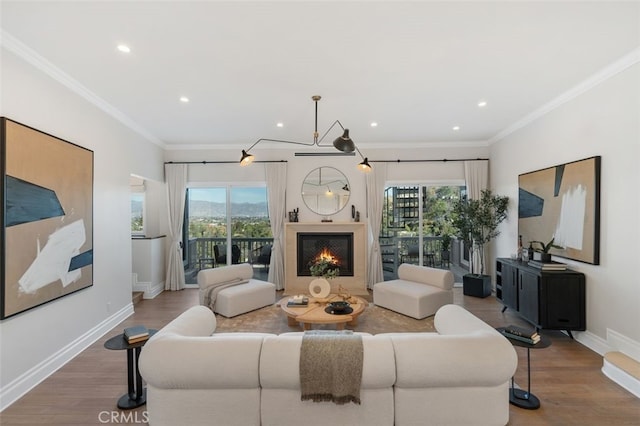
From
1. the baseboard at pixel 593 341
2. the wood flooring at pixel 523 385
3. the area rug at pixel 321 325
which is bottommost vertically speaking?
the wood flooring at pixel 523 385

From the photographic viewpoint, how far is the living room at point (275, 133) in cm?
241

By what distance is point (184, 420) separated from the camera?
1.76 meters

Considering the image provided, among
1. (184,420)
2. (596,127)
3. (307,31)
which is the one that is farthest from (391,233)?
(184,420)

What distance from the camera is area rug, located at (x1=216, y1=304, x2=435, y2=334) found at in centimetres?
373

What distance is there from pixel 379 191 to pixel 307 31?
389 centimetres

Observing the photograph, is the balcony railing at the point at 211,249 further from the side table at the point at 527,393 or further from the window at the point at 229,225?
the side table at the point at 527,393

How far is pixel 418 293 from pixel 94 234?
14.1ft

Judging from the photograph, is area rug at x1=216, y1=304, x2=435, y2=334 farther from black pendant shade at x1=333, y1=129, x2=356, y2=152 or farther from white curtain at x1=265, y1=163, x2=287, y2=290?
black pendant shade at x1=333, y1=129, x2=356, y2=152

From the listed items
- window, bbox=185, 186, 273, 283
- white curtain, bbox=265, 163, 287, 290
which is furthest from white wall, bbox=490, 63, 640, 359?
window, bbox=185, 186, 273, 283

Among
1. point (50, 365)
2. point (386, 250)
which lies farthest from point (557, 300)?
point (50, 365)

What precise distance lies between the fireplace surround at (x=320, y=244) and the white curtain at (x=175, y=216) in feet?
7.06

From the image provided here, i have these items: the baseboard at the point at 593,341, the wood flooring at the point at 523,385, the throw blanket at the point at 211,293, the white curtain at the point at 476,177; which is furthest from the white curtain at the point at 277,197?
the baseboard at the point at 593,341

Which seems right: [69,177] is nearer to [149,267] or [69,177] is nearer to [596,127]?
[149,267]

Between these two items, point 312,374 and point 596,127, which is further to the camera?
point 596,127
